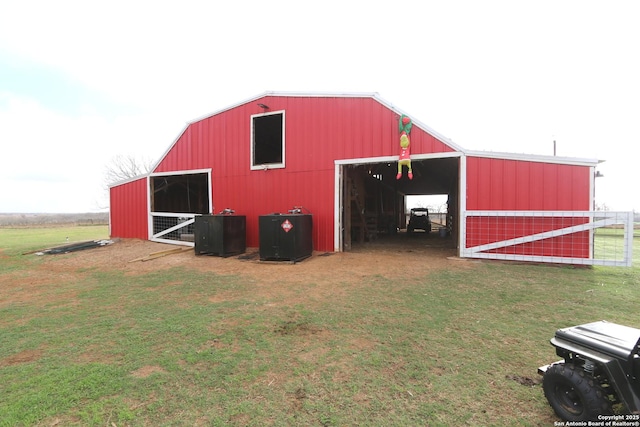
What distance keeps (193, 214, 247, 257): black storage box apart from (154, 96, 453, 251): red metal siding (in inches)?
46.5

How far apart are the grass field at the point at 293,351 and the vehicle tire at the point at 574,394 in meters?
0.15

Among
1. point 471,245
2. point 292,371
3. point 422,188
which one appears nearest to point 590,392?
point 292,371

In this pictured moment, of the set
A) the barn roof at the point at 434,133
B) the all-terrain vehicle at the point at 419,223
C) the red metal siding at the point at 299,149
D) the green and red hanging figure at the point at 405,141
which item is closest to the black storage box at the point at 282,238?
the red metal siding at the point at 299,149

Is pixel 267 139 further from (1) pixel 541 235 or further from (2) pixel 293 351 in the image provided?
(2) pixel 293 351

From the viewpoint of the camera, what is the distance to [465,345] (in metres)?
3.29

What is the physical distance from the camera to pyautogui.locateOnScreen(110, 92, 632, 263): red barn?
7.44 meters

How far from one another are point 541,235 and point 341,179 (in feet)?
19.0

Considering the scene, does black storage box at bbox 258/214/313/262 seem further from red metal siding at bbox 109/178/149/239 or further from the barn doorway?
red metal siding at bbox 109/178/149/239

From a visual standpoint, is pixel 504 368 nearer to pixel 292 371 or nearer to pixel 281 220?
pixel 292 371

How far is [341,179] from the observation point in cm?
1000

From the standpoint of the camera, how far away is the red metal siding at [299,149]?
9.39 metres

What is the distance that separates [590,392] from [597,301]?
398 centimetres

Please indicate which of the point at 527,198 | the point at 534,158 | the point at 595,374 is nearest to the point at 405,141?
the point at 534,158

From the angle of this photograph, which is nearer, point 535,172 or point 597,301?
point 597,301
